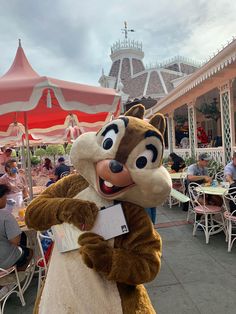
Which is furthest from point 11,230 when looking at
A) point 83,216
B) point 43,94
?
point 83,216

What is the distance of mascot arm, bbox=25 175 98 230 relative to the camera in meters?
1.39

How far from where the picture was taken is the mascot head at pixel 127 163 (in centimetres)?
138

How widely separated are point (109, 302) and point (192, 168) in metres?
5.03

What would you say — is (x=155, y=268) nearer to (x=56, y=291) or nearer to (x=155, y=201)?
(x=155, y=201)

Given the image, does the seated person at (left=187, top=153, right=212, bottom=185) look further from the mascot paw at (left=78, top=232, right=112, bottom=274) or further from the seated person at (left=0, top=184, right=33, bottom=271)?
the mascot paw at (left=78, top=232, right=112, bottom=274)

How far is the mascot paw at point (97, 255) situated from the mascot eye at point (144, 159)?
428 mm

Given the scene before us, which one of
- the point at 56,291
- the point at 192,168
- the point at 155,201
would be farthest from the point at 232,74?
the point at 56,291

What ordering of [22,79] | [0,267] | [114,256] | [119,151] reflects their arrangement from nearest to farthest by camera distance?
[114,256] < [119,151] < [0,267] < [22,79]

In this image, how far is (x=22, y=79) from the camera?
117 inches

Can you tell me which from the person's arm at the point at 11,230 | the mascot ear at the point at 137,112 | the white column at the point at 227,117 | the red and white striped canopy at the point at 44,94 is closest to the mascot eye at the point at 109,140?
the mascot ear at the point at 137,112

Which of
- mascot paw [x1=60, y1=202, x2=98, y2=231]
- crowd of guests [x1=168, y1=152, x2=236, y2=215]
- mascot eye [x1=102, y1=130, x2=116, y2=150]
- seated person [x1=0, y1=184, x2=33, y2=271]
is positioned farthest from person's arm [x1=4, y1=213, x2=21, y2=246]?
crowd of guests [x1=168, y1=152, x2=236, y2=215]

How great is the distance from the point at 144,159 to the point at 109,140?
0.21 m

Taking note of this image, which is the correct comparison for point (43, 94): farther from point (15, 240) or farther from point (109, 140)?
point (109, 140)

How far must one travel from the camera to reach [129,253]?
52.6 inches
